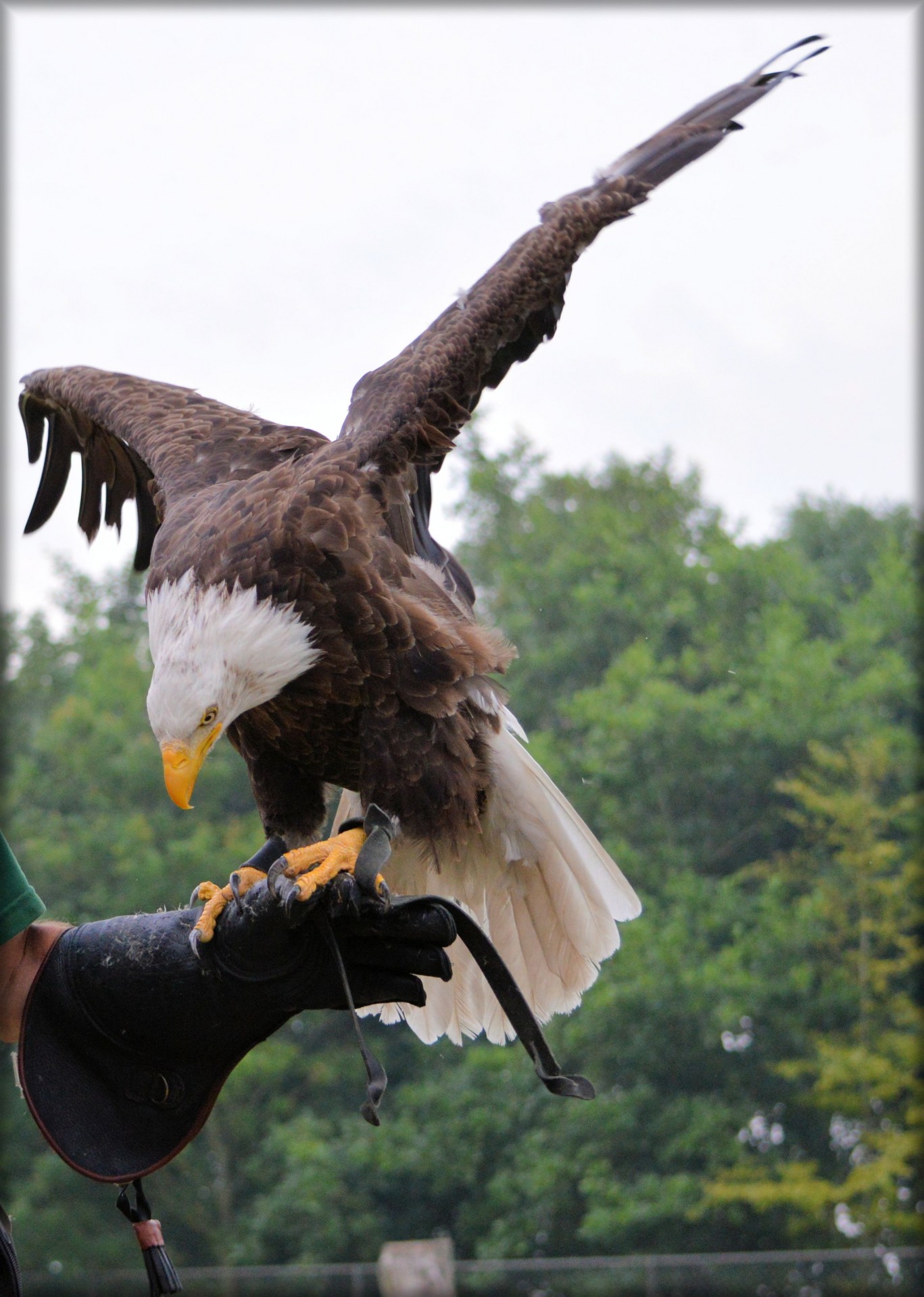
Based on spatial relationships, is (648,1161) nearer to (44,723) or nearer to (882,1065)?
(882,1065)

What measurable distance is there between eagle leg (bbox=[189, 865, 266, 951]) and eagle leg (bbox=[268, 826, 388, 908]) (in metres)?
0.06

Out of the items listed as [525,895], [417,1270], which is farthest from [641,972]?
[525,895]

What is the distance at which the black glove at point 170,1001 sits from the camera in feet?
5.90

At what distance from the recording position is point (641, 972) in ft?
40.9

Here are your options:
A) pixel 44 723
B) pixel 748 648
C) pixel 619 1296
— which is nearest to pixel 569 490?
pixel 748 648

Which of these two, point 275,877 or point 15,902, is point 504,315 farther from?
point 15,902

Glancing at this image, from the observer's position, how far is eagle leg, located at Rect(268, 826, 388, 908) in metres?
1.95

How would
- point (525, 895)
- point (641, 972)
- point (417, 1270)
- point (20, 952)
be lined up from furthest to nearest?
point (641, 972) < point (417, 1270) < point (525, 895) < point (20, 952)

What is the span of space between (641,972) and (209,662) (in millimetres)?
10752

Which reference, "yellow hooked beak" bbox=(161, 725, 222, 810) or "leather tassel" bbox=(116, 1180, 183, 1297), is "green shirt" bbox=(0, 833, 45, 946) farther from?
"yellow hooked beak" bbox=(161, 725, 222, 810)

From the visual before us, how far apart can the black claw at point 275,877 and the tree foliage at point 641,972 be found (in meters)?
10.7

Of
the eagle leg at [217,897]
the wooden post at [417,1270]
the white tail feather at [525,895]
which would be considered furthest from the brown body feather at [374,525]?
the wooden post at [417,1270]

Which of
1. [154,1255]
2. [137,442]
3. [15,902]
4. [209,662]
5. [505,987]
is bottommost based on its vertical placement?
[154,1255]

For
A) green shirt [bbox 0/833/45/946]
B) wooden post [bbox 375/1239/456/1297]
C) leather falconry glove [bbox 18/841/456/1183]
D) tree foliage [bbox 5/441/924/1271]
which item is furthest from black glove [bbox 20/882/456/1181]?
tree foliage [bbox 5/441/924/1271]
